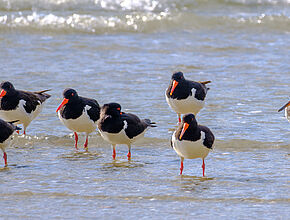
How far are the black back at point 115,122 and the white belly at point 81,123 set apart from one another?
2.12 feet

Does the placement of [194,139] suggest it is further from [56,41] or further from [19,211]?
[56,41]

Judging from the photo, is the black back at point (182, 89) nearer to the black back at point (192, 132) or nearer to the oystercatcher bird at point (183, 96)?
the oystercatcher bird at point (183, 96)

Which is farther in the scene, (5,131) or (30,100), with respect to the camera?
(30,100)

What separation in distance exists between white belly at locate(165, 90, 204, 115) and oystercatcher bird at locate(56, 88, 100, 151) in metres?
1.55

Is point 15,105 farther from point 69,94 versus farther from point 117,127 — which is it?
point 117,127

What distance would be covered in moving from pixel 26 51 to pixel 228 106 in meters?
6.47

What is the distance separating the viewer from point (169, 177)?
24.8 feet

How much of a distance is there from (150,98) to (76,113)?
8.84 feet

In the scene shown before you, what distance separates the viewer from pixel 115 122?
8.41m

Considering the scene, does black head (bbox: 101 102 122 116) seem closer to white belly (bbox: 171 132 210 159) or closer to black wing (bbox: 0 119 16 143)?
white belly (bbox: 171 132 210 159)

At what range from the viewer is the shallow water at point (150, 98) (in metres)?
6.70

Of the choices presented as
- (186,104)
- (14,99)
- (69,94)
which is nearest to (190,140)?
(69,94)

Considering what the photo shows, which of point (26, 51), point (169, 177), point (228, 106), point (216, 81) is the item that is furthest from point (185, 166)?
point (26, 51)

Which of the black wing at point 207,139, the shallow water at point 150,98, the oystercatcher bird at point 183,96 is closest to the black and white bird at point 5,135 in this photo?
the shallow water at point 150,98
